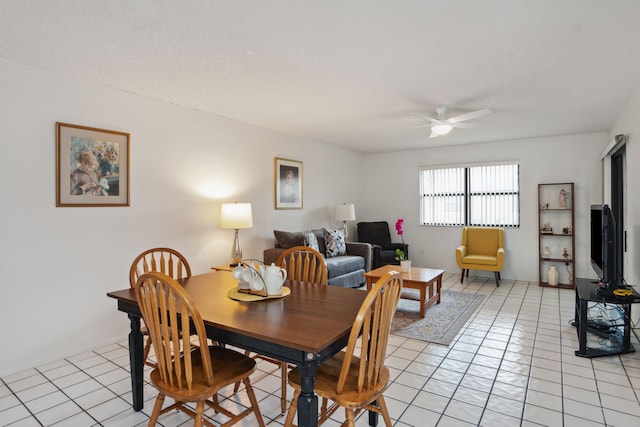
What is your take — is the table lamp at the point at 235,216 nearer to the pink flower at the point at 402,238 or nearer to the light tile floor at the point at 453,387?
the light tile floor at the point at 453,387

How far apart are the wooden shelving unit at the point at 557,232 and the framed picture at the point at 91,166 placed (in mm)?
5598

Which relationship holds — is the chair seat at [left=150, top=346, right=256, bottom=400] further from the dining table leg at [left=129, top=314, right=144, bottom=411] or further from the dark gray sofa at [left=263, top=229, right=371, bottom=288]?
the dark gray sofa at [left=263, top=229, right=371, bottom=288]

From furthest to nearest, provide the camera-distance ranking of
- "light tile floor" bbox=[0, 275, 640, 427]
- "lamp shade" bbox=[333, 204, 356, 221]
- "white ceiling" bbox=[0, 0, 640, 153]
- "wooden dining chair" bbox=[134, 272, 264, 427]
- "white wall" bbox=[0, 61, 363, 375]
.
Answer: "lamp shade" bbox=[333, 204, 356, 221]
"white wall" bbox=[0, 61, 363, 375]
"light tile floor" bbox=[0, 275, 640, 427]
"white ceiling" bbox=[0, 0, 640, 153]
"wooden dining chair" bbox=[134, 272, 264, 427]

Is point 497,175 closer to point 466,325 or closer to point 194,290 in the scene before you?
point 466,325

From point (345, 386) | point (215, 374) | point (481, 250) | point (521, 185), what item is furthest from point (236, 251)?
point (521, 185)

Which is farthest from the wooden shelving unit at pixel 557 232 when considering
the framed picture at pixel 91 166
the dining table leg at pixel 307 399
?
the framed picture at pixel 91 166

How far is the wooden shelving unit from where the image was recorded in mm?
5430

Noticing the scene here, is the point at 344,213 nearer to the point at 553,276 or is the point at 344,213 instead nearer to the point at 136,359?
the point at 553,276

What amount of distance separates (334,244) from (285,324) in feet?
12.4

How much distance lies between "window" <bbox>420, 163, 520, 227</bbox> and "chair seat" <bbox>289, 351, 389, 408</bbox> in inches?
203

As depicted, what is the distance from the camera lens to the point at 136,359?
7.00ft

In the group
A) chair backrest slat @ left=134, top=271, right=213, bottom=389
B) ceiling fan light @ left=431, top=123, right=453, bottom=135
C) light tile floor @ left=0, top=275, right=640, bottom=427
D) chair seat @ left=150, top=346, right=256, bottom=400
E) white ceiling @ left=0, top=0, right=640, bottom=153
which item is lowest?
light tile floor @ left=0, top=275, right=640, bottom=427

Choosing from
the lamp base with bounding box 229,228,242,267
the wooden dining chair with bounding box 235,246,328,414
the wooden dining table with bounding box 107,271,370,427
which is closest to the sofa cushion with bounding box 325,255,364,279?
the lamp base with bounding box 229,228,242,267

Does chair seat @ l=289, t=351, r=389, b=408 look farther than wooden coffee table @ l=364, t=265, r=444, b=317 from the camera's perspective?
No
